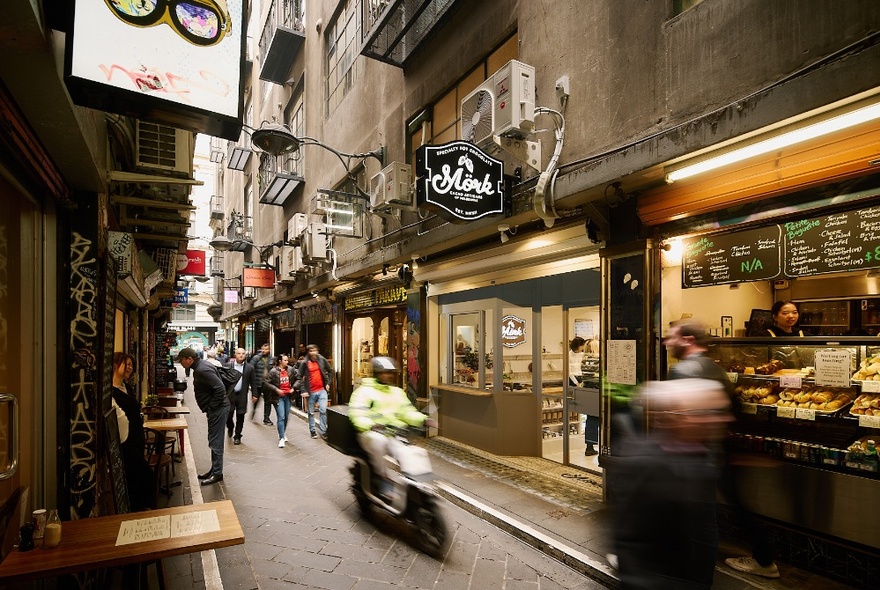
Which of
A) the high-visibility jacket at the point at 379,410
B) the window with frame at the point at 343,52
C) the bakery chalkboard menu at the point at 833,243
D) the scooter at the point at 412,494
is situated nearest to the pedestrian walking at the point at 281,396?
the scooter at the point at 412,494

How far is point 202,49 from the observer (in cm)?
336

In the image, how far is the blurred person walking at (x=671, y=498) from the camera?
2.68 meters

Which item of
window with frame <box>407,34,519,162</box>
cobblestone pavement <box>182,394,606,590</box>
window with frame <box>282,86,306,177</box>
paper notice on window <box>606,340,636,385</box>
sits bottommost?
cobblestone pavement <box>182,394,606,590</box>

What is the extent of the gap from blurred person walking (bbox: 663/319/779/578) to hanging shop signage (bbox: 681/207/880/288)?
910mm

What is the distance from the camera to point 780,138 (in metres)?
3.96

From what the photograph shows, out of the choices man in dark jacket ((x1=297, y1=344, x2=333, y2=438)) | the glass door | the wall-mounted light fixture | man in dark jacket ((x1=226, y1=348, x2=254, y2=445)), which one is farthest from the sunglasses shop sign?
man in dark jacket ((x1=226, y1=348, x2=254, y2=445))

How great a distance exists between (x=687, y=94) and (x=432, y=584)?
5.17 metres

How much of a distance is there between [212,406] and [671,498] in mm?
6824

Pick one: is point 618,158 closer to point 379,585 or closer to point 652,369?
point 652,369

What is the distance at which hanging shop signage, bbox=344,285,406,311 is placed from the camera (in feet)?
37.8

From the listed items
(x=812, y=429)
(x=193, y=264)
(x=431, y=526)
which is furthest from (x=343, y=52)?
(x=812, y=429)

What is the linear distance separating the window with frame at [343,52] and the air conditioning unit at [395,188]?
15.2 feet

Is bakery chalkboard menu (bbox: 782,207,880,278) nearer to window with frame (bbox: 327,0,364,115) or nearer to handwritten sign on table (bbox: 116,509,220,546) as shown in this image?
handwritten sign on table (bbox: 116,509,220,546)

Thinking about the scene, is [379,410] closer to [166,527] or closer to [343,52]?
[166,527]
